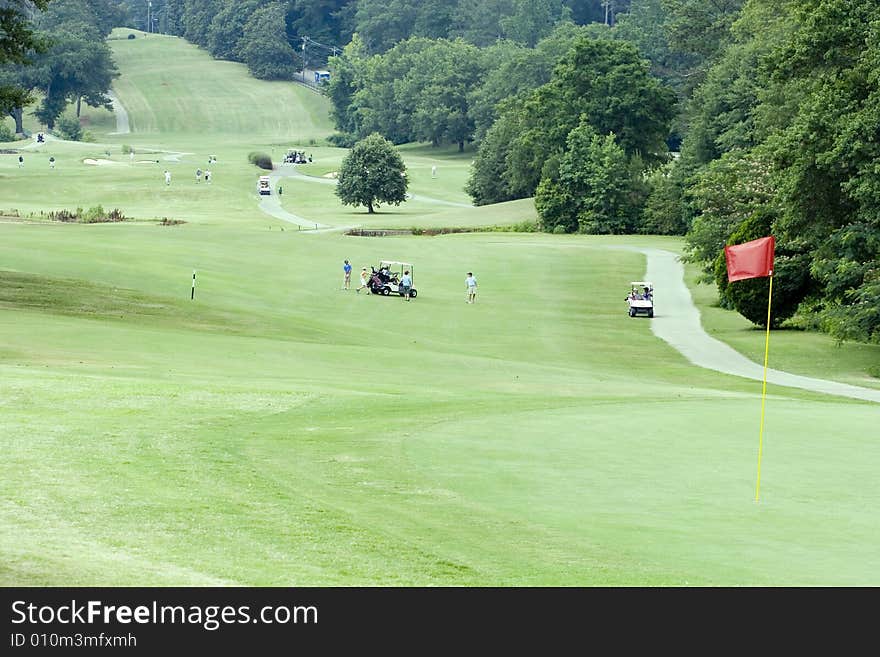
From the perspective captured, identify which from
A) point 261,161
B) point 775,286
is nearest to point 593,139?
point 775,286

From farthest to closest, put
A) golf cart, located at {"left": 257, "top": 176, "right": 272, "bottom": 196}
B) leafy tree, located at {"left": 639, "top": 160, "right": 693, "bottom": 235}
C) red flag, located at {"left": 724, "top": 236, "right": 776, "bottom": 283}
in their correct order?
golf cart, located at {"left": 257, "top": 176, "right": 272, "bottom": 196}
leafy tree, located at {"left": 639, "top": 160, "right": 693, "bottom": 235}
red flag, located at {"left": 724, "top": 236, "right": 776, "bottom": 283}

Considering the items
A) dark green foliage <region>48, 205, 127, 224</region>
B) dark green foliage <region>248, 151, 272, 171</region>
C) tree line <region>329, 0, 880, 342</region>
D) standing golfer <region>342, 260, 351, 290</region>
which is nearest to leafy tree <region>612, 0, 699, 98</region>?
tree line <region>329, 0, 880, 342</region>

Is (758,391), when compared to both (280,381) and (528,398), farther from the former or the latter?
(280,381)

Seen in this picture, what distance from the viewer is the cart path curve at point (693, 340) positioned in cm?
4079

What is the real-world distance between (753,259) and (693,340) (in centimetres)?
3241

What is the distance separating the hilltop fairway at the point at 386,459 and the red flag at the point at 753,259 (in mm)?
2658

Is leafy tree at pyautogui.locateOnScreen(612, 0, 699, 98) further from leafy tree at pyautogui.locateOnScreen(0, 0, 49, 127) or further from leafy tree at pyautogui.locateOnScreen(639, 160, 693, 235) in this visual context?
leafy tree at pyautogui.locateOnScreen(0, 0, 49, 127)

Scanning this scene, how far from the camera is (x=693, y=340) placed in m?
54.9

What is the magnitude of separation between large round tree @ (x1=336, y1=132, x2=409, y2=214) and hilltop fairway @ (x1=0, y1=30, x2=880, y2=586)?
75025mm

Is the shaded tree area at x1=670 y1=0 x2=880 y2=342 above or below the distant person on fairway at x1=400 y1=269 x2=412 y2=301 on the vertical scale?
above

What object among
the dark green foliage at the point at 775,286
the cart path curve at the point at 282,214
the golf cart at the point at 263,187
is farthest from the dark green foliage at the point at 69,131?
the dark green foliage at the point at 775,286

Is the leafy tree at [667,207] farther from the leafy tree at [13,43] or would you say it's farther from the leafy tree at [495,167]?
the leafy tree at [13,43]

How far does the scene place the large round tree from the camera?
413ft
